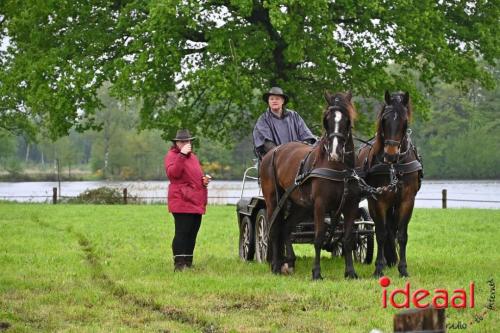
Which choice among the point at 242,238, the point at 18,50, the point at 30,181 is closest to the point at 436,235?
the point at 242,238

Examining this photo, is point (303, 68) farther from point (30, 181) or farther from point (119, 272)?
point (30, 181)

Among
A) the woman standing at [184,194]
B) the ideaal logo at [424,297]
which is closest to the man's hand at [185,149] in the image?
the woman standing at [184,194]

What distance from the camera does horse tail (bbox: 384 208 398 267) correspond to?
10961 millimetres

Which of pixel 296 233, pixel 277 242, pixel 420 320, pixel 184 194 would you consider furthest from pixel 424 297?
pixel 184 194

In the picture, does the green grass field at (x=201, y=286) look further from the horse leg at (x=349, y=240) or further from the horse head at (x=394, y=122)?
the horse head at (x=394, y=122)

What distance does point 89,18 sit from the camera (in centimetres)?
2433

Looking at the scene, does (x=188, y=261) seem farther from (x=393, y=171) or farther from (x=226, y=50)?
(x=226, y=50)

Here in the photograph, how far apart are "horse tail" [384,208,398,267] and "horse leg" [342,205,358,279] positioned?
0.62 meters

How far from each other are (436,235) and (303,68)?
27.6ft

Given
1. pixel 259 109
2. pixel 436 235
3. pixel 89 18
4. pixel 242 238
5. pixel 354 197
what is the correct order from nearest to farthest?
pixel 354 197, pixel 242 238, pixel 436 235, pixel 259 109, pixel 89 18

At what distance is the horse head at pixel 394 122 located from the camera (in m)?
10.0

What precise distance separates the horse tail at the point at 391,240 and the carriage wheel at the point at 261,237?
1875mm

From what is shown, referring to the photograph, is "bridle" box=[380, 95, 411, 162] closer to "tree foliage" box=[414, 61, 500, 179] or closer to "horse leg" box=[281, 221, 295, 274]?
"horse leg" box=[281, 221, 295, 274]

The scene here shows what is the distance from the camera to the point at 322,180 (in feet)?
34.0
